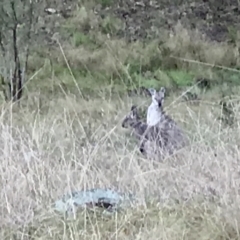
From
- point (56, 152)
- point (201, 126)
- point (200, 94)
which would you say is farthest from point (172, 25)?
point (56, 152)

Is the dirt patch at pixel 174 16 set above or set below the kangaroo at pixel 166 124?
below

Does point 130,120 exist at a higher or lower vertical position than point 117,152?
lower

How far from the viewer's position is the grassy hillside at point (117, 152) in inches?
93.2

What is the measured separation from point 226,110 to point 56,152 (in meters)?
1.26

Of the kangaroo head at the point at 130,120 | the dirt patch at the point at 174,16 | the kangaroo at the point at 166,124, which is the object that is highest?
the kangaroo at the point at 166,124

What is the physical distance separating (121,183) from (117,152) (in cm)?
41

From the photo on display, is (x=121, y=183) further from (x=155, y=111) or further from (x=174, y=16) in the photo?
(x=174, y=16)

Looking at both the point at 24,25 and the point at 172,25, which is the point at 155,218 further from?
the point at 172,25

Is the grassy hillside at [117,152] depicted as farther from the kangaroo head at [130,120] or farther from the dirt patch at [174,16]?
the dirt patch at [174,16]

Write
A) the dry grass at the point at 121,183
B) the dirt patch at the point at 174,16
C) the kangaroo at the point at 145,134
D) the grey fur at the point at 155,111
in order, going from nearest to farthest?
the dry grass at the point at 121,183, the kangaroo at the point at 145,134, the grey fur at the point at 155,111, the dirt patch at the point at 174,16

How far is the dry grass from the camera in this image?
7.64 feet

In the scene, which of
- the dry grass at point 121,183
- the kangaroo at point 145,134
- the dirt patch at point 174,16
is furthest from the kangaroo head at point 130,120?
the dirt patch at point 174,16

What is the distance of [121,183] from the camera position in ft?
8.87

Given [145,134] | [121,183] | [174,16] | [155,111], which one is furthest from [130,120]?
[174,16]
